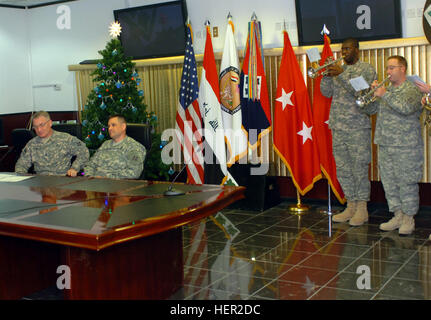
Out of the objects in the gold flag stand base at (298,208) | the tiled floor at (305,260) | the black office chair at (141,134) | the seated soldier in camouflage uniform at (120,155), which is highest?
the black office chair at (141,134)

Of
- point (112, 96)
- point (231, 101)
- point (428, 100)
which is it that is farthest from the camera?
point (112, 96)

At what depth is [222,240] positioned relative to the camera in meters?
5.34

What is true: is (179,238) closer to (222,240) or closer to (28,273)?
(28,273)

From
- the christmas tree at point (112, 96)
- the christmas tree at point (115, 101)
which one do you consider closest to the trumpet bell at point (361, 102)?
the christmas tree at point (115, 101)

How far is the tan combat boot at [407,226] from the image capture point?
5.30m

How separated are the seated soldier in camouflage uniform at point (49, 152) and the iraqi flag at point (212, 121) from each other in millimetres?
1864

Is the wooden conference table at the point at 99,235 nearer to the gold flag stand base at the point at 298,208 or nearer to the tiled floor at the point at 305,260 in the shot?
the tiled floor at the point at 305,260

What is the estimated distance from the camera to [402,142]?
520 cm

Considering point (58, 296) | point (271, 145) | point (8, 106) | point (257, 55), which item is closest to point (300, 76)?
point (257, 55)

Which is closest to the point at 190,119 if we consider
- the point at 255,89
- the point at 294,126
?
the point at 255,89

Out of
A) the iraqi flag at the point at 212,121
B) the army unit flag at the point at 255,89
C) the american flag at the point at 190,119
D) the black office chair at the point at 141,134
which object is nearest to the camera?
the black office chair at the point at 141,134

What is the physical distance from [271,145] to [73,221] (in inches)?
174

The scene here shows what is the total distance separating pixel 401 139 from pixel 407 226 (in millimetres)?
825

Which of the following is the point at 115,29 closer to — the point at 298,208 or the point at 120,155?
the point at 120,155
